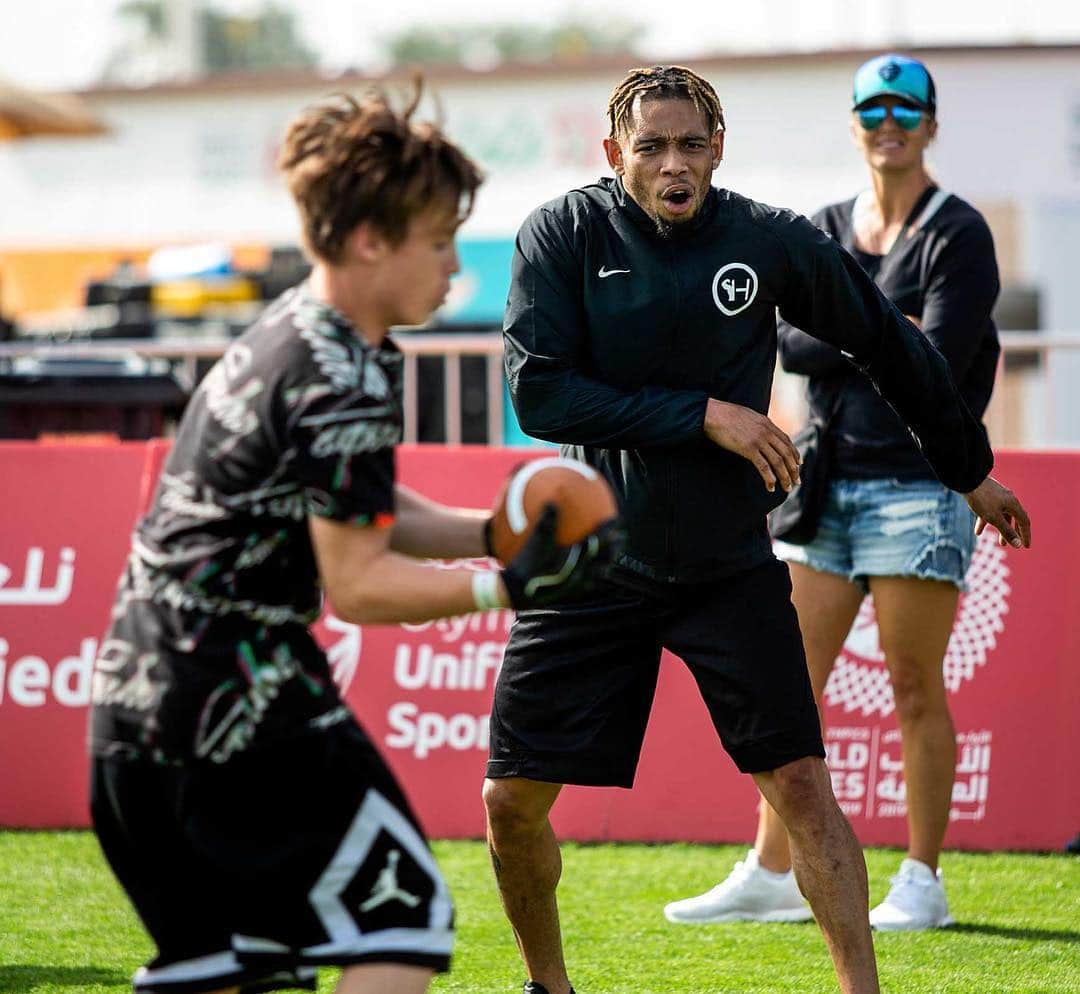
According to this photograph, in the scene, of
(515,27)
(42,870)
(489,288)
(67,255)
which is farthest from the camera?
(515,27)

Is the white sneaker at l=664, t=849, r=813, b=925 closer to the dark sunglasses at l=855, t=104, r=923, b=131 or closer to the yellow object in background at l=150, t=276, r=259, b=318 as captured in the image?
the dark sunglasses at l=855, t=104, r=923, b=131

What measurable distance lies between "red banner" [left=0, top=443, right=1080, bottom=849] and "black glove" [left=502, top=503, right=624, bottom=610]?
3353 millimetres

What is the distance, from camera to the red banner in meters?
6.00

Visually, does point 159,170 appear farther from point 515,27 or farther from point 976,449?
point 515,27

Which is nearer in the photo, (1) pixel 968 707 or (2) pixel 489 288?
(1) pixel 968 707

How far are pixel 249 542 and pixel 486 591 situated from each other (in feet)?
1.23

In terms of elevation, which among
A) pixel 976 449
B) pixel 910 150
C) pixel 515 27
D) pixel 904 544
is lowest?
pixel 904 544

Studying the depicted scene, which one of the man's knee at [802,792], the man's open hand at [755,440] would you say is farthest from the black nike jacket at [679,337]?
the man's knee at [802,792]

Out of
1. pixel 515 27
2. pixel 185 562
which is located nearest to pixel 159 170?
pixel 185 562

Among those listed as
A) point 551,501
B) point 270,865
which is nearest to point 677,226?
point 551,501

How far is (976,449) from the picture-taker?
404cm

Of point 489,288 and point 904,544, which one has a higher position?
point 489,288

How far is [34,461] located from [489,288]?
39.0ft

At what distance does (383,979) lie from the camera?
2.71m
